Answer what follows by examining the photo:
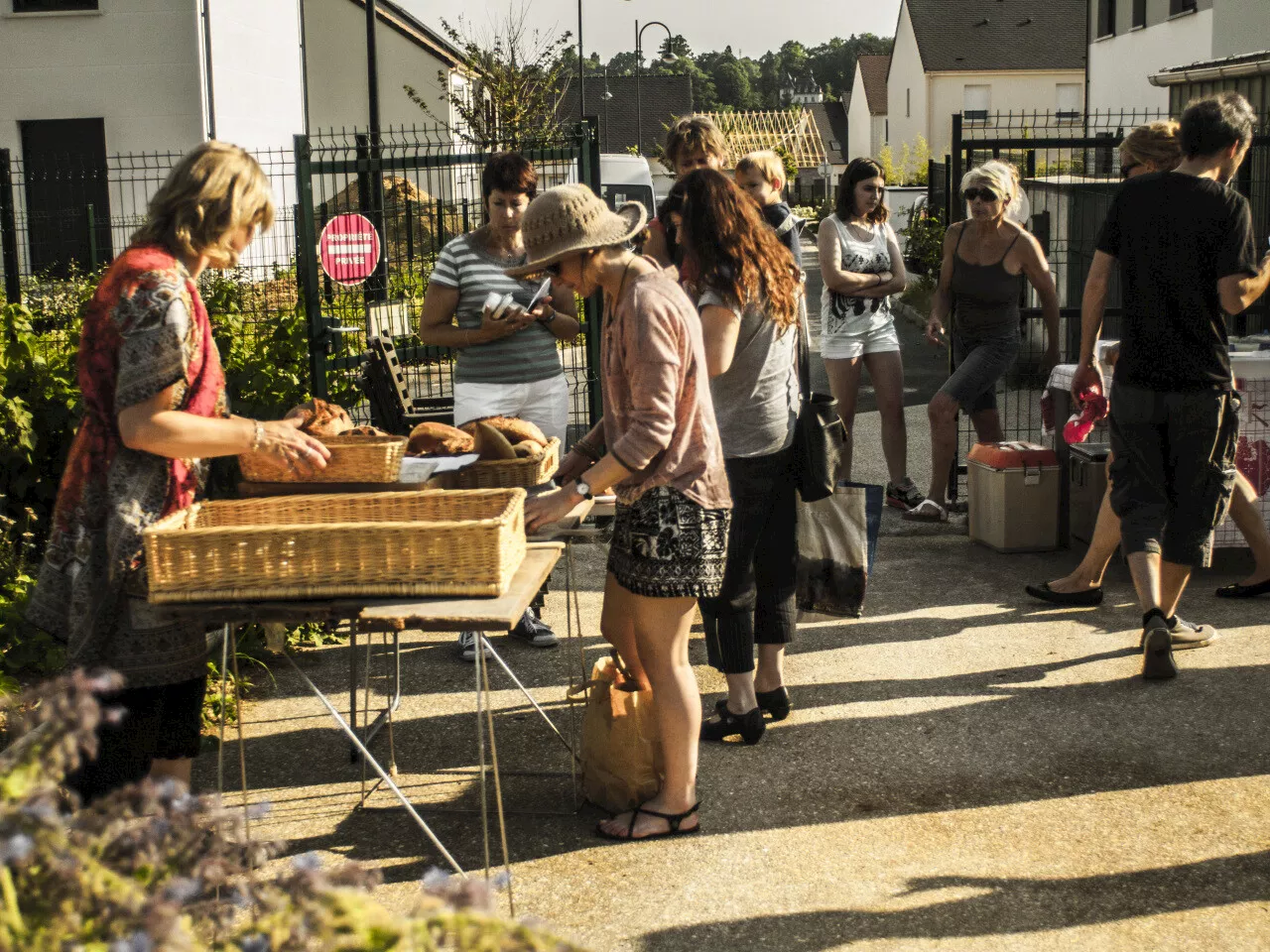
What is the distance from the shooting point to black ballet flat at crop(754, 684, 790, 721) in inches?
215

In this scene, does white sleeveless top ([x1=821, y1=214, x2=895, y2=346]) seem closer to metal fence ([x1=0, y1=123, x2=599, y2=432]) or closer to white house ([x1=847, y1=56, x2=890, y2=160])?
metal fence ([x1=0, y1=123, x2=599, y2=432])

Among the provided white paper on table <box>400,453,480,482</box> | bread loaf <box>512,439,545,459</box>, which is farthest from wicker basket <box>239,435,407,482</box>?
bread loaf <box>512,439,545,459</box>

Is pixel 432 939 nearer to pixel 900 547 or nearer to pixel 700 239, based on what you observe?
pixel 700 239

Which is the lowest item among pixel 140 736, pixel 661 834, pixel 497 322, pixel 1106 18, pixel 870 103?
pixel 661 834

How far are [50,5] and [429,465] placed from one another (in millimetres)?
23912

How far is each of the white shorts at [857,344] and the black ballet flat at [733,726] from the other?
12.1 feet

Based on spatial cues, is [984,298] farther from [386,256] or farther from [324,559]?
[324,559]

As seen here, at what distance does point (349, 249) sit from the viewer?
8.14 metres

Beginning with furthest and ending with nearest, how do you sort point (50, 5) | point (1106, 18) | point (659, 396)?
point (1106, 18)
point (50, 5)
point (659, 396)

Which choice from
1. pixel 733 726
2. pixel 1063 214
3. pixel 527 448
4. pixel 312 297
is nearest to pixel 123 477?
pixel 527 448

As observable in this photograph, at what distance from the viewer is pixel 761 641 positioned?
5.36 m

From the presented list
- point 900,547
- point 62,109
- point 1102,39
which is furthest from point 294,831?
point 1102,39

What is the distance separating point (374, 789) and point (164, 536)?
5.71 ft

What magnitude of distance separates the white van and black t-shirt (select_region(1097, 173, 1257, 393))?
16.9 m
